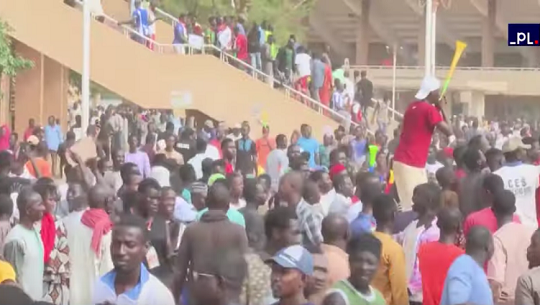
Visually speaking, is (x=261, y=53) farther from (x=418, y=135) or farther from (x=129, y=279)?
(x=129, y=279)

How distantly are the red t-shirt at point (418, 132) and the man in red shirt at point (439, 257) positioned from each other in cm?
381

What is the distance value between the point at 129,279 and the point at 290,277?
86 centimetres

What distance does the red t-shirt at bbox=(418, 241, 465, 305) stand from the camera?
736 centimetres

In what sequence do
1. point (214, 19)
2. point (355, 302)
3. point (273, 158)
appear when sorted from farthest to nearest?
point (214, 19)
point (273, 158)
point (355, 302)

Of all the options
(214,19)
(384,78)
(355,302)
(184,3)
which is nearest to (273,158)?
(355,302)

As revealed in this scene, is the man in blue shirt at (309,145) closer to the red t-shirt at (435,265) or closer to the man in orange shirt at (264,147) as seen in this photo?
the man in orange shirt at (264,147)

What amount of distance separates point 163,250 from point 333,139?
40.1 feet

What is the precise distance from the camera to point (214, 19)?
28375 millimetres

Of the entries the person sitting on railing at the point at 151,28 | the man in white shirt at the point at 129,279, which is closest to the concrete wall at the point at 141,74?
the person sitting on railing at the point at 151,28

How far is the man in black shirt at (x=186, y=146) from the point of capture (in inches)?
643

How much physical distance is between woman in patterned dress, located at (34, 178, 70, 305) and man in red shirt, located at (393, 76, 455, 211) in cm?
369

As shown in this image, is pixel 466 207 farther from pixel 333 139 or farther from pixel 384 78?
pixel 384 78
